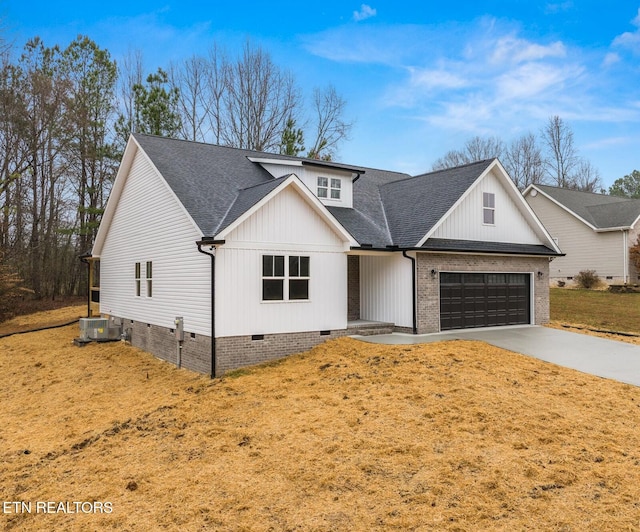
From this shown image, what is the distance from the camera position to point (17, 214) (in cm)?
2702

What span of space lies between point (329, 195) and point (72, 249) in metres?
24.0

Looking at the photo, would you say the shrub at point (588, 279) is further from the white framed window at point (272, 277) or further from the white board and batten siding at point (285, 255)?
the white framed window at point (272, 277)

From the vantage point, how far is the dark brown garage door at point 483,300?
14.6 metres

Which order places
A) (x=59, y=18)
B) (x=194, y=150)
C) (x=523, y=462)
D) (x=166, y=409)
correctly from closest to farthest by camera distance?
1. (x=523, y=462)
2. (x=166, y=409)
3. (x=194, y=150)
4. (x=59, y=18)

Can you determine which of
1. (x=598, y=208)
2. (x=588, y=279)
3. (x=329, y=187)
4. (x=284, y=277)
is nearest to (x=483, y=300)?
(x=329, y=187)

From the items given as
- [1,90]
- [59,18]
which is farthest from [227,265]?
Answer: [59,18]

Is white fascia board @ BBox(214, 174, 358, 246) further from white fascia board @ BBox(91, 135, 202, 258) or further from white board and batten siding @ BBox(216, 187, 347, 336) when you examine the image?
white fascia board @ BBox(91, 135, 202, 258)

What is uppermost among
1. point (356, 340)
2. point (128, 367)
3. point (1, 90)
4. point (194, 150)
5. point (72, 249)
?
point (1, 90)

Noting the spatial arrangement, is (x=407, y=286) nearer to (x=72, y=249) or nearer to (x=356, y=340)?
(x=356, y=340)

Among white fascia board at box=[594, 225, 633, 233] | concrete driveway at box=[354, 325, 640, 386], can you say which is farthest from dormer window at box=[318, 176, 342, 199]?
white fascia board at box=[594, 225, 633, 233]

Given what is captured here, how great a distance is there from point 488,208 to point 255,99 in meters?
22.3

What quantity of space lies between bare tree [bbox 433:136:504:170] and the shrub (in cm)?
2025

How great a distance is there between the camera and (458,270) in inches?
574

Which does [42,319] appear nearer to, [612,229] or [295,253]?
[295,253]
